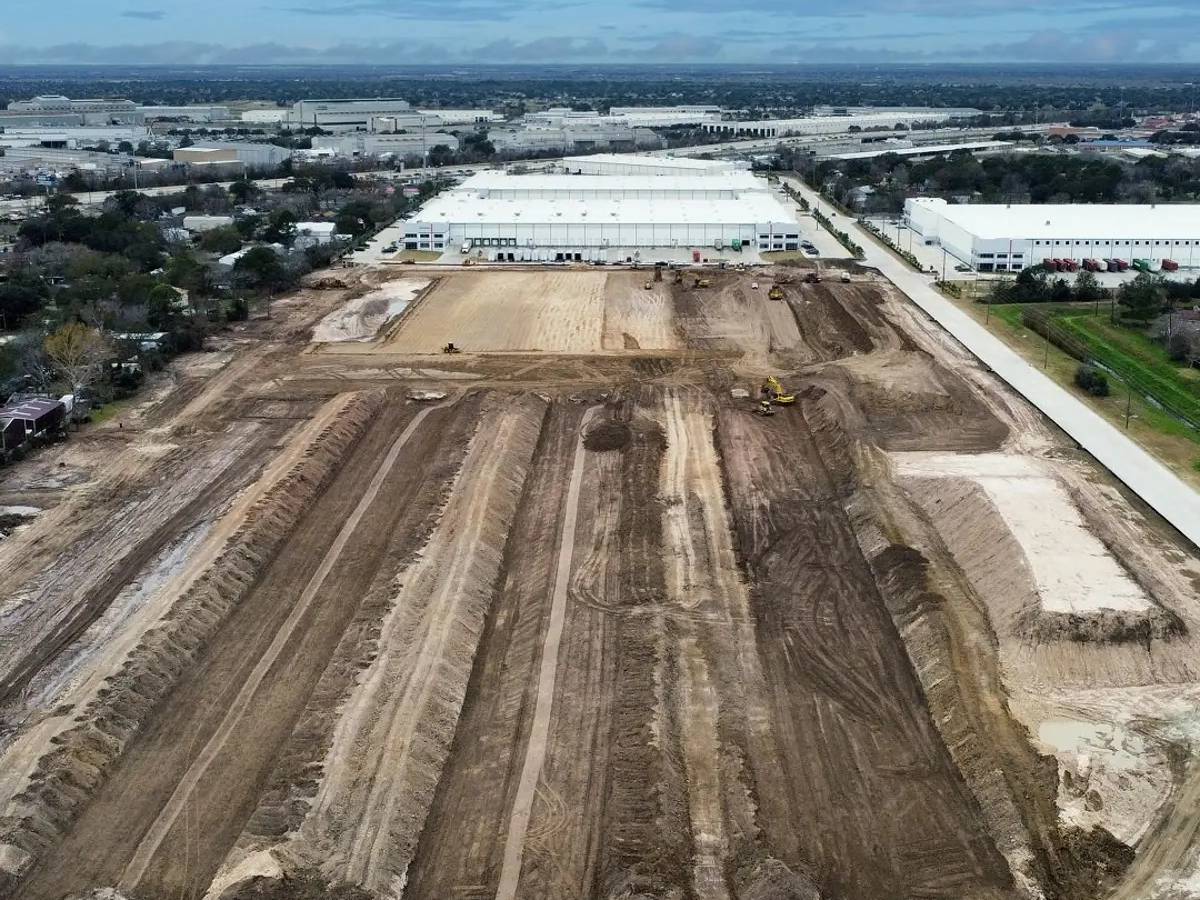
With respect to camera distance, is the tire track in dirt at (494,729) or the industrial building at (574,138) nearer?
the tire track in dirt at (494,729)

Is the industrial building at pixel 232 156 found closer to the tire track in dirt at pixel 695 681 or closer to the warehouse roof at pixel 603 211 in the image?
the warehouse roof at pixel 603 211

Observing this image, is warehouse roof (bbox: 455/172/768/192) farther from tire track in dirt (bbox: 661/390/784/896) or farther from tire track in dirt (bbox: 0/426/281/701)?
tire track in dirt (bbox: 661/390/784/896)

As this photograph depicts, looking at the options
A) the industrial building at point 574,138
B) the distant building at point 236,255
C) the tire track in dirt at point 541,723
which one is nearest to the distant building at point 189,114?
the industrial building at point 574,138

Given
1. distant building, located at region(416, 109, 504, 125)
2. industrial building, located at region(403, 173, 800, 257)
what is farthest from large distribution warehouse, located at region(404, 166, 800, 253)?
distant building, located at region(416, 109, 504, 125)

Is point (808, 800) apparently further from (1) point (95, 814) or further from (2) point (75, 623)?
(2) point (75, 623)

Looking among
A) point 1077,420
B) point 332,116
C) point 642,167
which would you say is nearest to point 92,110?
point 332,116

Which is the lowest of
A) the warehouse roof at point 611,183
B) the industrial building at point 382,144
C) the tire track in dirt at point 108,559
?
the tire track in dirt at point 108,559

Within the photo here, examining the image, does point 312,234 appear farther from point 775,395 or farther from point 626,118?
point 626,118
